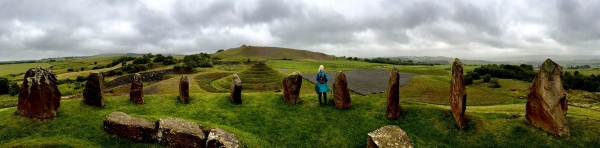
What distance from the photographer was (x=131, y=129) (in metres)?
13.2

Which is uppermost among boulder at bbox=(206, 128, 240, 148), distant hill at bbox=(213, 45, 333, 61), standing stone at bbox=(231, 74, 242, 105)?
distant hill at bbox=(213, 45, 333, 61)

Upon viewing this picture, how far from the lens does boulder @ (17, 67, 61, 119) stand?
14289 millimetres

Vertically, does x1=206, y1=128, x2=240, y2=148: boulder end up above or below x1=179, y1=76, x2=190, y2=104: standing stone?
below

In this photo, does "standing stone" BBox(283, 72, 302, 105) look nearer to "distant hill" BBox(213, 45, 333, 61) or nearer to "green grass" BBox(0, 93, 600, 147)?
"green grass" BBox(0, 93, 600, 147)

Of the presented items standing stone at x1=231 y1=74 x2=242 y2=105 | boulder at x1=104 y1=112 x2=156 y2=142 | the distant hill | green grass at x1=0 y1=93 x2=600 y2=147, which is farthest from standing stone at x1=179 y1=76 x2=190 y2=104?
the distant hill

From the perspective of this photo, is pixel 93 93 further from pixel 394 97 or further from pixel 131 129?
pixel 394 97

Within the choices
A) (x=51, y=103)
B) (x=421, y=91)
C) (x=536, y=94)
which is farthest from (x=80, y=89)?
(x=536, y=94)

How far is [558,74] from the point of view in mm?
12625

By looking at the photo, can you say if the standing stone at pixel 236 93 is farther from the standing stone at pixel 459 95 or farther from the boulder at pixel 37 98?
the standing stone at pixel 459 95

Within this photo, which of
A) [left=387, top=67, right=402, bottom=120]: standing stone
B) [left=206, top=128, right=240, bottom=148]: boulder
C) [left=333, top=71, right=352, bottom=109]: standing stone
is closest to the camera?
[left=206, top=128, right=240, bottom=148]: boulder

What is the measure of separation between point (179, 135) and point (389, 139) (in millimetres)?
9681

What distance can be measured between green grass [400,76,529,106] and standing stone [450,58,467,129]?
1485 centimetres

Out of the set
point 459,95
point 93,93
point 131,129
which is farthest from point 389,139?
point 93,93

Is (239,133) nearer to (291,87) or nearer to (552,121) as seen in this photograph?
(291,87)
